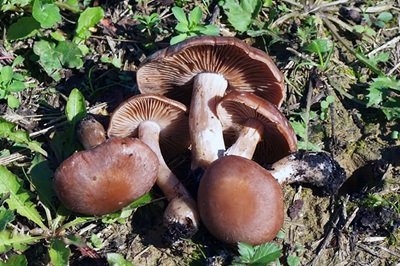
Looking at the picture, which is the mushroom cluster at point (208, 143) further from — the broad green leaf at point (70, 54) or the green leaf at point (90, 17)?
the green leaf at point (90, 17)

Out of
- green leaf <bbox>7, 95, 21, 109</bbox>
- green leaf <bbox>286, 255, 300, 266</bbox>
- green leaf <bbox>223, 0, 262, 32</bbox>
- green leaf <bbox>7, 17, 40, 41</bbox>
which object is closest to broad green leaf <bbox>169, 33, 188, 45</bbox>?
green leaf <bbox>223, 0, 262, 32</bbox>

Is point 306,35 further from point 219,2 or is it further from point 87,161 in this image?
point 87,161

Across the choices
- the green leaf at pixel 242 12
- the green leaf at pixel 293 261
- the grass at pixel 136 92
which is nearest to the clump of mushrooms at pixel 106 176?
the grass at pixel 136 92

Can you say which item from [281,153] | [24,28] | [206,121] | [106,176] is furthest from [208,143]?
[24,28]

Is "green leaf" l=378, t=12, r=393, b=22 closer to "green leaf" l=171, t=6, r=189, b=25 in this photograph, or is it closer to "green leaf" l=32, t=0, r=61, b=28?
"green leaf" l=171, t=6, r=189, b=25

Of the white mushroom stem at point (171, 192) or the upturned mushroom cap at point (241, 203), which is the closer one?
the upturned mushroom cap at point (241, 203)

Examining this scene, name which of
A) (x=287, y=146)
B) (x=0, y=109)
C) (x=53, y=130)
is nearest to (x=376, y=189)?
(x=287, y=146)
